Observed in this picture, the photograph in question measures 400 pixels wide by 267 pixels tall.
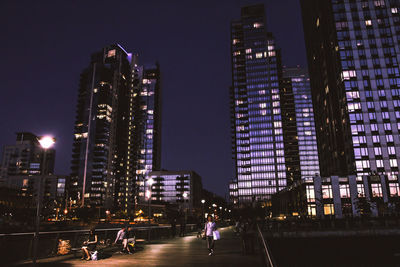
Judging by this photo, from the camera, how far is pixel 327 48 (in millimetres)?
119500

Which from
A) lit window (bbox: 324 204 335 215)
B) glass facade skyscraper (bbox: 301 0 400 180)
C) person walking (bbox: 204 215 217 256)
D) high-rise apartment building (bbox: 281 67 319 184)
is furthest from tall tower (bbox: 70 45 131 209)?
person walking (bbox: 204 215 217 256)

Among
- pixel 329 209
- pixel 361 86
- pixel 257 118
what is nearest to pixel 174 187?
pixel 257 118

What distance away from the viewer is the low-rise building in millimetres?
89688

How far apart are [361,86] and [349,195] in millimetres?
36927

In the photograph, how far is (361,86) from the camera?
10400cm

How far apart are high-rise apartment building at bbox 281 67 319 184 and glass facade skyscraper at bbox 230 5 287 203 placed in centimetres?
997

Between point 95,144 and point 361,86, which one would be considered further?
point 95,144

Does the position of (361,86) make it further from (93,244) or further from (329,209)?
(93,244)

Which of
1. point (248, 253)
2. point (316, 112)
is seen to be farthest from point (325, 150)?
point (248, 253)

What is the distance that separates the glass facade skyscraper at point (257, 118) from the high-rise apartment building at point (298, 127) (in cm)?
997

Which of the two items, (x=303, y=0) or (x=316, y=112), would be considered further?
(x=303, y=0)

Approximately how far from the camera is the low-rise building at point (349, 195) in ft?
294

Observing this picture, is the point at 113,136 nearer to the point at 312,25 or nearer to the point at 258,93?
the point at 258,93

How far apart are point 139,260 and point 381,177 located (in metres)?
97.0
